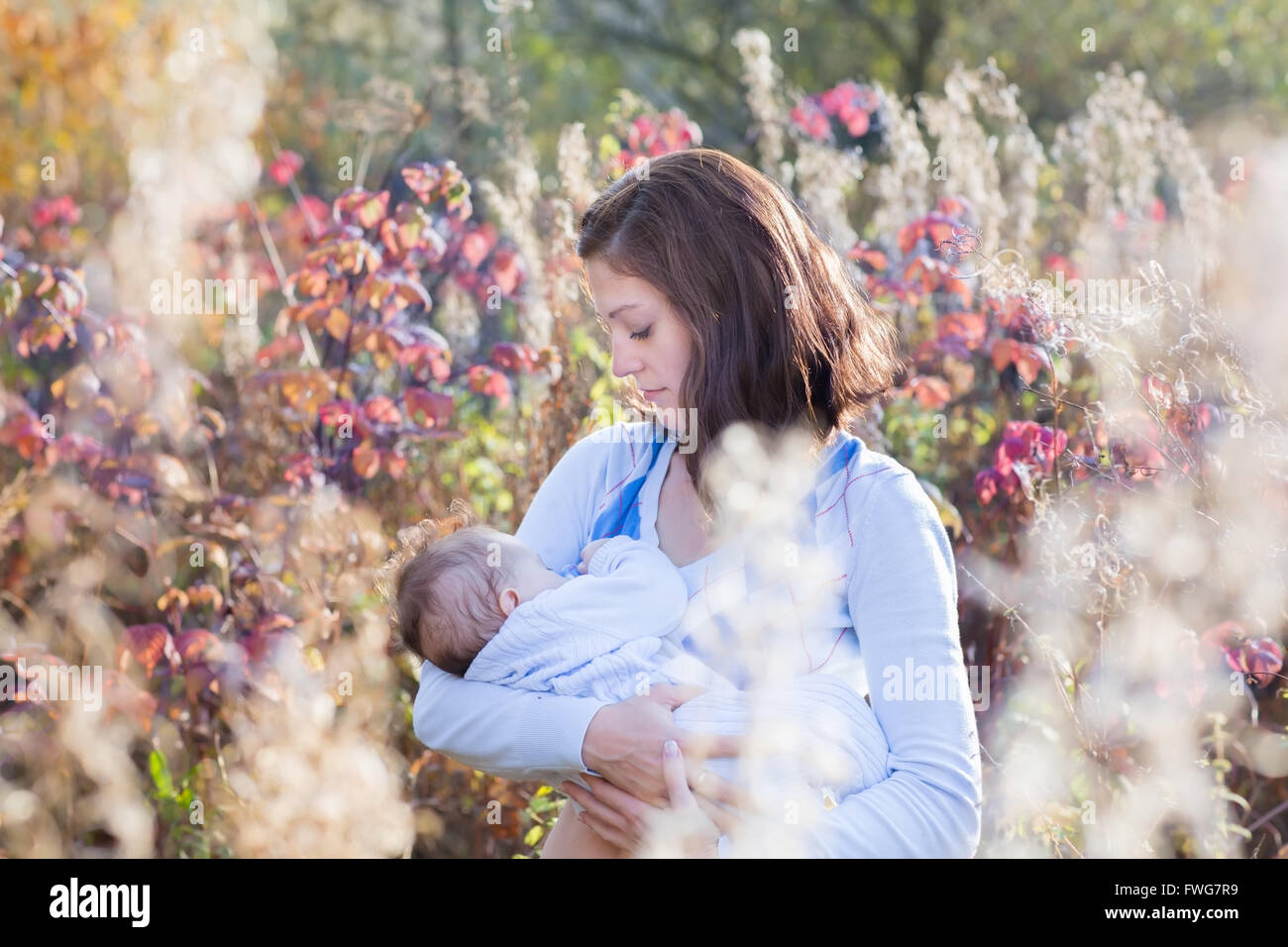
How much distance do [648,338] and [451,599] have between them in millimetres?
556

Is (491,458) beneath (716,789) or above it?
above

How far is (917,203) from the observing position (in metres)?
3.62

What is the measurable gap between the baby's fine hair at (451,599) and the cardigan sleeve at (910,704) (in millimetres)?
642

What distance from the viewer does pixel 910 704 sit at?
1.82 m

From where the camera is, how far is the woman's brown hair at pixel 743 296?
207 cm

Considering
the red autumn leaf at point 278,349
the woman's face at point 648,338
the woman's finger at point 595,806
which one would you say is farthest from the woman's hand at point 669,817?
the red autumn leaf at point 278,349

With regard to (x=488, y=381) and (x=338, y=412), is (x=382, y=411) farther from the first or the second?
(x=488, y=381)

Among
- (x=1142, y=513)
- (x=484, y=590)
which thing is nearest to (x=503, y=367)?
(x=484, y=590)

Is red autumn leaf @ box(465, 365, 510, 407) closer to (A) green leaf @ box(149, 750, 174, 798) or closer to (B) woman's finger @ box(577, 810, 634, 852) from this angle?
(A) green leaf @ box(149, 750, 174, 798)

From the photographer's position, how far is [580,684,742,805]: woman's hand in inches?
71.6

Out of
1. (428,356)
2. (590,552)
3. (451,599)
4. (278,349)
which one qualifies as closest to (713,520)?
(590,552)

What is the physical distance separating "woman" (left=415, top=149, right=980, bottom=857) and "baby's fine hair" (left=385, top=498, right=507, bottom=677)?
0.17 feet
